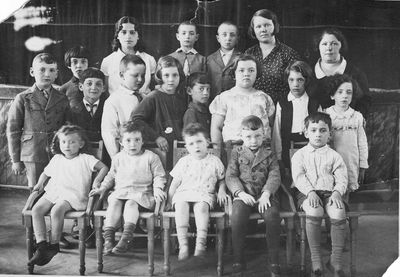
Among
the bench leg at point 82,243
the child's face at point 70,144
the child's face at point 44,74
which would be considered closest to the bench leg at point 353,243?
the bench leg at point 82,243

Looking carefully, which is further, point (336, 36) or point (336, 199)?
point (336, 36)

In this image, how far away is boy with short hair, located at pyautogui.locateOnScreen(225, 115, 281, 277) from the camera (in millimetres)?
2875

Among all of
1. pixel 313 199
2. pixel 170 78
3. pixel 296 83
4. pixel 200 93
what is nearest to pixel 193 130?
pixel 200 93

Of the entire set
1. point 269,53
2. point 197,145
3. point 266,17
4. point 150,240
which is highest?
point 266,17

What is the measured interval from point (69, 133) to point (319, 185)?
4.96ft

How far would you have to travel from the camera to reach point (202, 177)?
2.97 metres

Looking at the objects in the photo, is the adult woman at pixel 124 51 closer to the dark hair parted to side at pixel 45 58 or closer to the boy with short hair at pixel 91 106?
the boy with short hair at pixel 91 106

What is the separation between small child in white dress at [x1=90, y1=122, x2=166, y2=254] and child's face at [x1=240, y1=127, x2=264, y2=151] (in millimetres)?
525

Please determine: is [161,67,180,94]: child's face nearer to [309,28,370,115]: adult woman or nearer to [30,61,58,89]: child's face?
[30,61,58,89]: child's face

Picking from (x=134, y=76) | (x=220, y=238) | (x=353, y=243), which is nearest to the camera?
(x=220, y=238)

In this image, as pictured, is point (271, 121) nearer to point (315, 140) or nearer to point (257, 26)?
point (315, 140)

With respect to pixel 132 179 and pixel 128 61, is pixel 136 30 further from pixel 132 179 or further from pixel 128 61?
pixel 132 179

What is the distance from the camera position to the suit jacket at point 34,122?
3.07 meters

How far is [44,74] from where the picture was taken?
3092 mm
